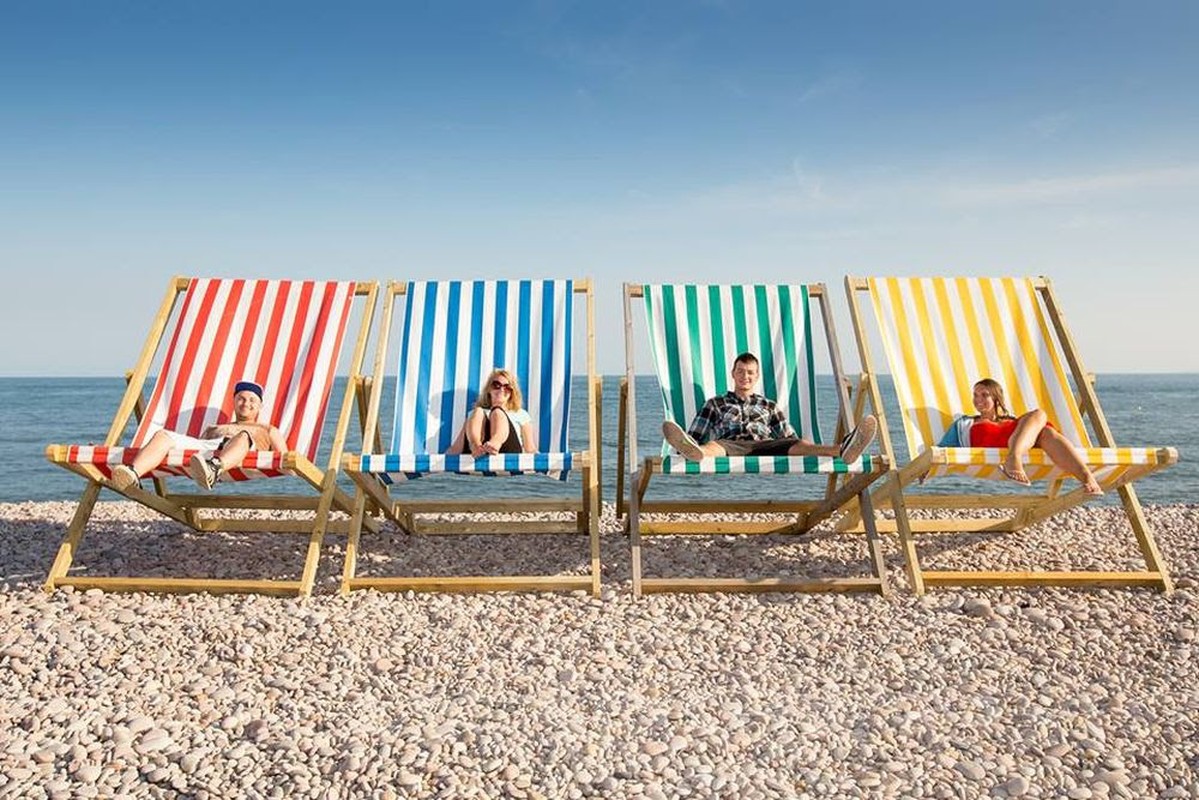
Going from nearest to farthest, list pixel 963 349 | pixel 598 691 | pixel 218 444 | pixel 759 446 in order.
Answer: pixel 598 691 → pixel 218 444 → pixel 759 446 → pixel 963 349

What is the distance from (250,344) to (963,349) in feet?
10.7

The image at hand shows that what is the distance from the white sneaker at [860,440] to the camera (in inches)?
138

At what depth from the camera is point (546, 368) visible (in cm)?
438

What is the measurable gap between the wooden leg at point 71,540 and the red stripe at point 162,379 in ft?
0.92

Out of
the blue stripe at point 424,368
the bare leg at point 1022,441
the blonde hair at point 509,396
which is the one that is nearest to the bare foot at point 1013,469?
the bare leg at point 1022,441

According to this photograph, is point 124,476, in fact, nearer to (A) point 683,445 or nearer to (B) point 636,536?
(B) point 636,536

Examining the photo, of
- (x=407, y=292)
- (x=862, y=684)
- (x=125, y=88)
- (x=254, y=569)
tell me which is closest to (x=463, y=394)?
(x=407, y=292)

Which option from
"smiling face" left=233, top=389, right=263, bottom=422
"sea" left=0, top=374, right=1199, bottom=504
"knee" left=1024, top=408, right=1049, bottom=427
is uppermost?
"sea" left=0, top=374, right=1199, bottom=504

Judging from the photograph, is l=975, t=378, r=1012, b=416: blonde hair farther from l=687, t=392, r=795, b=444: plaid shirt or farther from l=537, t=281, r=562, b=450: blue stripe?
l=537, t=281, r=562, b=450: blue stripe

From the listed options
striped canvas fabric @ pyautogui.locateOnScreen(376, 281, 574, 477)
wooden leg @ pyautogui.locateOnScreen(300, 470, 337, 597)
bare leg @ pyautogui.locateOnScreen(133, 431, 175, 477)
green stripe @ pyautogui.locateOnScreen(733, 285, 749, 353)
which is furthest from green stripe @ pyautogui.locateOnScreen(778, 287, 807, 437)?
bare leg @ pyautogui.locateOnScreen(133, 431, 175, 477)

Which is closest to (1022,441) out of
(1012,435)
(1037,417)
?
(1012,435)

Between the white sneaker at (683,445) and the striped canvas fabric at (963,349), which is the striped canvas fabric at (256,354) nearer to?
the white sneaker at (683,445)

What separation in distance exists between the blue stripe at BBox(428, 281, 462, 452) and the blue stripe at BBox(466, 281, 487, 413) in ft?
0.20

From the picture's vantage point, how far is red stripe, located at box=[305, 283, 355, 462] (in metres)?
3.99
